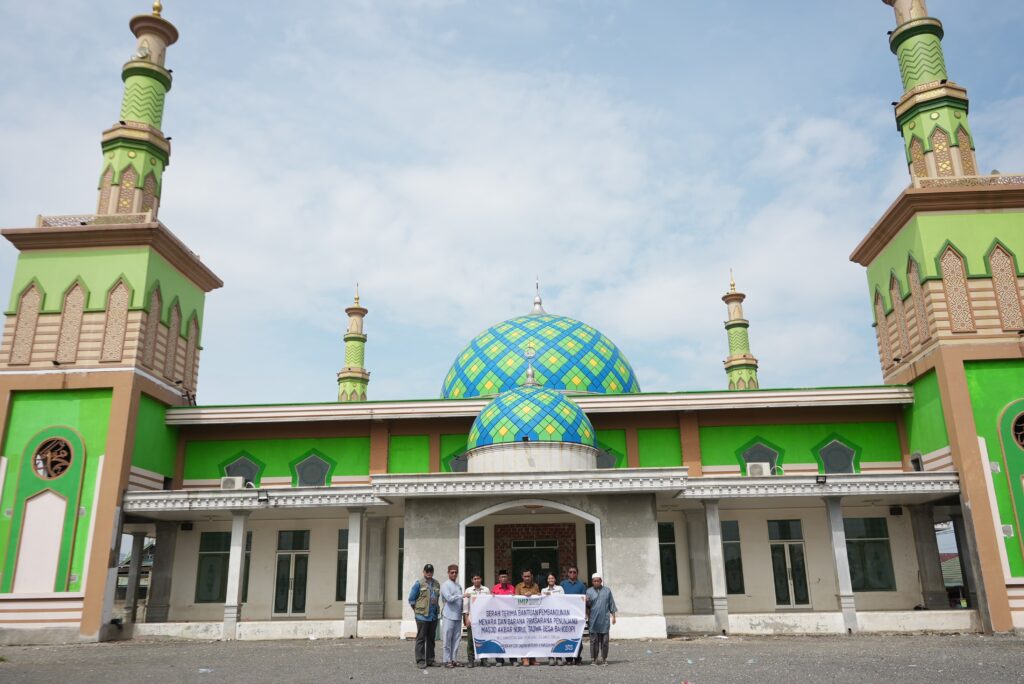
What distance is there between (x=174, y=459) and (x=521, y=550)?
892 centimetres

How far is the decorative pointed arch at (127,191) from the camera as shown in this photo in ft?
63.2

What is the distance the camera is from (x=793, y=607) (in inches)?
→ 708

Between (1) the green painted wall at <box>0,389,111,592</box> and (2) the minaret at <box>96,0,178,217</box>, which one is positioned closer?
(1) the green painted wall at <box>0,389,111,592</box>

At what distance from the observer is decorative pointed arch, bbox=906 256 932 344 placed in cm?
1728

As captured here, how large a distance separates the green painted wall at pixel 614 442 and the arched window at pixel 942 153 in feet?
31.4

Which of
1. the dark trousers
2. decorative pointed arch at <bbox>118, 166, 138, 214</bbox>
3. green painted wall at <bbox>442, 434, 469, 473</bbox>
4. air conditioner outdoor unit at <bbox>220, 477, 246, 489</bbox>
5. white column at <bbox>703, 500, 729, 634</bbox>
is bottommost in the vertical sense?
the dark trousers

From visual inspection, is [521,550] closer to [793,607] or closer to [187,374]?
[793,607]

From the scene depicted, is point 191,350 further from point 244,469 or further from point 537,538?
point 537,538

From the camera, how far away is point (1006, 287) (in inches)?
672

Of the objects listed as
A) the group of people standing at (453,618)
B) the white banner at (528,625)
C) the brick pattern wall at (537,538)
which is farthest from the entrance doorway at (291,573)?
the white banner at (528,625)

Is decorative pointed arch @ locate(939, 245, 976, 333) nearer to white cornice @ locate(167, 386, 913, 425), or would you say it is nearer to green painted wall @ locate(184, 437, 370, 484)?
white cornice @ locate(167, 386, 913, 425)

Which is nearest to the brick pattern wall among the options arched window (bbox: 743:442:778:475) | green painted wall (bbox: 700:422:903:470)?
green painted wall (bbox: 700:422:903:470)

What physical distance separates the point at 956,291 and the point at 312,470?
15.4 m

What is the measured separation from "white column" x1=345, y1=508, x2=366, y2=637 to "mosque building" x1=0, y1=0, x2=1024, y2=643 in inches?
2.6
